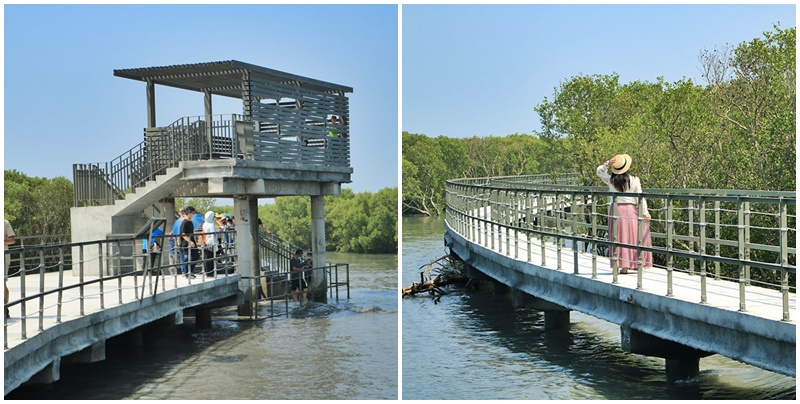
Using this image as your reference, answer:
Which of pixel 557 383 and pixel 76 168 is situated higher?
pixel 76 168

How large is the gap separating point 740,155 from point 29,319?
14220 millimetres

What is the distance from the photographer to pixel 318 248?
87.1ft

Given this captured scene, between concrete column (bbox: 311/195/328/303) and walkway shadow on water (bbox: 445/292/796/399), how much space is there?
6298 millimetres

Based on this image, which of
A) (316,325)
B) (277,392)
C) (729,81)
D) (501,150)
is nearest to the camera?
(277,392)

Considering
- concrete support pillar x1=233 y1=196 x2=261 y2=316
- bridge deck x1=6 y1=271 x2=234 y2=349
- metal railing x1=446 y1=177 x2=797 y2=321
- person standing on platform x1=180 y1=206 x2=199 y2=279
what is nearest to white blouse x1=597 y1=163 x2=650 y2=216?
metal railing x1=446 y1=177 x2=797 y2=321

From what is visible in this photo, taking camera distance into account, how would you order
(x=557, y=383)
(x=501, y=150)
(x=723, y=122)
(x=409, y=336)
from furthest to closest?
(x=501, y=150), (x=723, y=122), (x=409, y=336), (x=557, y=383)

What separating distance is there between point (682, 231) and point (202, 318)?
30.4 feet

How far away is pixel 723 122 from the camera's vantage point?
2825 centimetres

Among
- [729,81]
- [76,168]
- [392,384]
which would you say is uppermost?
[729,81]

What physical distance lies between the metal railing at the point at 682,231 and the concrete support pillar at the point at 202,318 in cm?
482

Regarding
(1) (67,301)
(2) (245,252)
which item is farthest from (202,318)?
(1) (67,301)

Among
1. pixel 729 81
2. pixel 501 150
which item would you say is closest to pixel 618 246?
pixel 729 81

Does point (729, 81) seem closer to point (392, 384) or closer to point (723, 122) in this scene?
point (723, 122)

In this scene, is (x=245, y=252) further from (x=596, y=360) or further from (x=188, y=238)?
(x=596, y=360)
